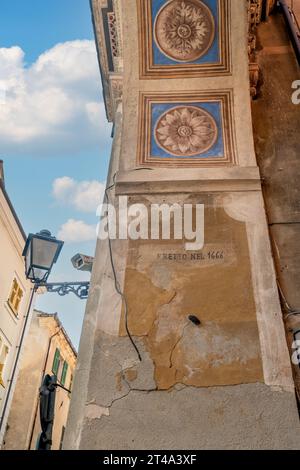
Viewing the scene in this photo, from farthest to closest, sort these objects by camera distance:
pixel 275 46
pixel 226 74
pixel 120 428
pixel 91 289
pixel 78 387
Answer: pixel 275 46 < pixel 226 74 < pixel 91 289 < pixel 78 387 < pixel 120 428

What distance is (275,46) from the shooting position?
5.28 meters

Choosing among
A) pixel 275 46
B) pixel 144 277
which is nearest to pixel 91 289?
pixel 144 277

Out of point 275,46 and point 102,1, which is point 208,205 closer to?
point 275,46

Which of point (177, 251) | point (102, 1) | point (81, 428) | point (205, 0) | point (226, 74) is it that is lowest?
point (81, 428)

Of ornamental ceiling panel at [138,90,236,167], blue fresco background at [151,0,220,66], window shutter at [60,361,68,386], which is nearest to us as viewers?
ornamental ceiling panel at [138,90,236,167]

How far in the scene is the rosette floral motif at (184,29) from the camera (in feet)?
15.4

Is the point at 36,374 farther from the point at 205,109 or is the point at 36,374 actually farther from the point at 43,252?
A: the point at 205,109

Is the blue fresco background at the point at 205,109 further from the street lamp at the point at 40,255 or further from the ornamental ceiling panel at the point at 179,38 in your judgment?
the street lamp at the point at 40,255

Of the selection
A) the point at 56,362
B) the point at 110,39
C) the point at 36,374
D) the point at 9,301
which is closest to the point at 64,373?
the point at 56,362

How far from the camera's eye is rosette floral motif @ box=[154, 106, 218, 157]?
4.38 meters

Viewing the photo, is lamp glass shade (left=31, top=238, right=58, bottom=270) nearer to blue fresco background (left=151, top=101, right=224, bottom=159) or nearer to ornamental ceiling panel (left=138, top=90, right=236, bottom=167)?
ornamental ceiling panel (left=138, top=90, right=236, bottom=167)

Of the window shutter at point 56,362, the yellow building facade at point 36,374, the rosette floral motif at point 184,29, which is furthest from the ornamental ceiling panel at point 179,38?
the window shutter at point 56,362

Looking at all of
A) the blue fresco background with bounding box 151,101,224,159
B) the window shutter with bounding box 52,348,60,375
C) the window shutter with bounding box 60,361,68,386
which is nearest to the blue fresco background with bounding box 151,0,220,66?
the blue fresco background with bounding box 151,101,224,159

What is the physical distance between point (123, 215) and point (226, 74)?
7.30 ft
